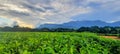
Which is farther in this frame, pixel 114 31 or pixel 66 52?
pixel 114 31

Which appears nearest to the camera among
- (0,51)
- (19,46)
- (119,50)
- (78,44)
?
(0,51)

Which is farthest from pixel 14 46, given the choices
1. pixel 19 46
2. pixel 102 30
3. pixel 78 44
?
pixel 102 30

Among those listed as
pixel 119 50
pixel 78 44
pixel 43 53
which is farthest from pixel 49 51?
pixel 119 50

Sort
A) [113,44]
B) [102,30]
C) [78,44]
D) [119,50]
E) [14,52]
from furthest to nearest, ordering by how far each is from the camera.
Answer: [102,30] < [113,44] < [119,50] < [78,44] < [14,52]

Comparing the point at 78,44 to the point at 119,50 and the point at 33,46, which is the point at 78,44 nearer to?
the point at 119,50

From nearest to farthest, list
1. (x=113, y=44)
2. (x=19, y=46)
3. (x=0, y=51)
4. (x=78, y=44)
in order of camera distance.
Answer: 1. (x=0, y=51)
2. (x=19, y=46)
3. (x=78, y=44)
4. (x=113, y=44)

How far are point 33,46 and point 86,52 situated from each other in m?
2.40

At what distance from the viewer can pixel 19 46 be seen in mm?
11742

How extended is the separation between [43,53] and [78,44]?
22.2ft

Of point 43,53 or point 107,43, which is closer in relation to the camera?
point 43,53

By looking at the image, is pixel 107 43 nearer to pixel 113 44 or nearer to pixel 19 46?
pixel 113 44

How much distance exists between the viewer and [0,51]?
9719 mm

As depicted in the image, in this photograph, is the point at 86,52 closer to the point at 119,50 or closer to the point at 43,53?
the point at 43,53

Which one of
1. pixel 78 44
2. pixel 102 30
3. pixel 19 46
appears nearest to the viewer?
pixel 19 46
